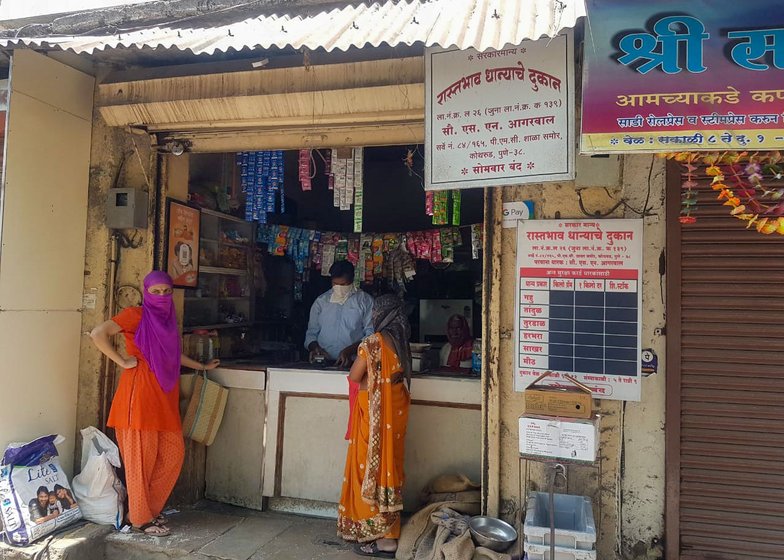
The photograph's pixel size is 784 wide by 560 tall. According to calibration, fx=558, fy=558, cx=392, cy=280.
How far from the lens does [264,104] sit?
379 cm

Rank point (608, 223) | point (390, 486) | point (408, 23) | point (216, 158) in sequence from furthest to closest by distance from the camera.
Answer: point (216, 158)
point (390, 486)
point (608, 223)
point (408, 23)

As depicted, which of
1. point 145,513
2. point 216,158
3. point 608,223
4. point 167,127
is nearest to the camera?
point 608,223

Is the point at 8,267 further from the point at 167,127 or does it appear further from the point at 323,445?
the point at 323,445

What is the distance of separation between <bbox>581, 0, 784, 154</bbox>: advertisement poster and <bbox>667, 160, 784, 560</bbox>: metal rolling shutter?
31.5 inches

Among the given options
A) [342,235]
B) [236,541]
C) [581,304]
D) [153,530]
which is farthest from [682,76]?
[153,530]

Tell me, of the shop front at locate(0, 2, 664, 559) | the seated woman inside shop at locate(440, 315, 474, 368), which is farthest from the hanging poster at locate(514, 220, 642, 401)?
the seated woman inside shop at locate(440, 315, 474, 368)

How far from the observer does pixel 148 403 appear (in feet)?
12.7

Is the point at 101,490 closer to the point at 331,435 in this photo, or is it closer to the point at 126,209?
the point at 331,435

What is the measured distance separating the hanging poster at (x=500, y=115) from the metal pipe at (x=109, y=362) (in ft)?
8.52

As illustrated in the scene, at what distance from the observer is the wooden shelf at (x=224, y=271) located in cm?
501

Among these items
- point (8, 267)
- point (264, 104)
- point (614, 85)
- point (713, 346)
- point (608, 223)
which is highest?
point (264, 104)

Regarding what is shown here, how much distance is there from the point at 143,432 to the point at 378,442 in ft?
5.42

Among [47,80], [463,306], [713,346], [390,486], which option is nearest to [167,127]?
[47,80]

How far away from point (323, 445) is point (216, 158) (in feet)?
9.08
